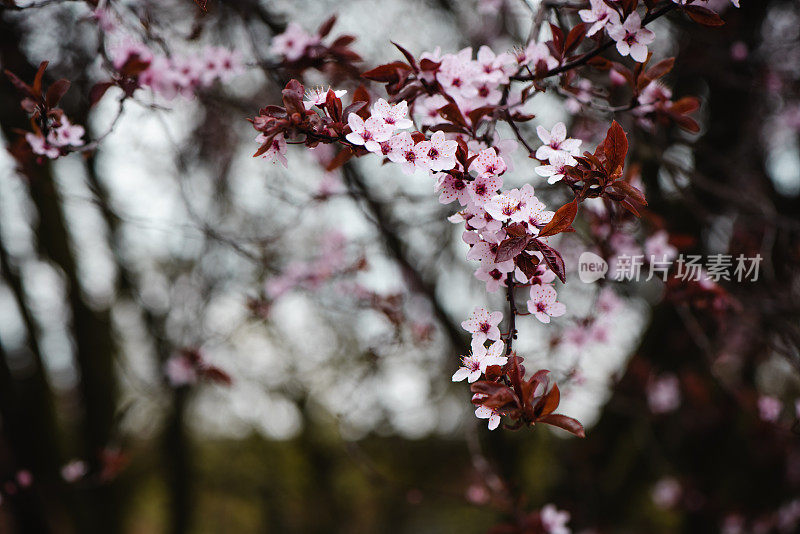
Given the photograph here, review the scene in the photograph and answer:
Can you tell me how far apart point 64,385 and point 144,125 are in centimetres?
521

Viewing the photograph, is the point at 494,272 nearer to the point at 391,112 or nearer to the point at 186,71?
the point at 391,112

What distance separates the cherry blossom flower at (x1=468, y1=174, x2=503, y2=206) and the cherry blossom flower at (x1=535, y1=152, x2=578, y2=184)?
9 cm

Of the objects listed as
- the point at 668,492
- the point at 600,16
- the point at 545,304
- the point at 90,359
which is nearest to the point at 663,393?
the point at 668,492

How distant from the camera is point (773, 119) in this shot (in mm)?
3807

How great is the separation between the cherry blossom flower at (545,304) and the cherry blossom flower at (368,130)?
458 millimetres

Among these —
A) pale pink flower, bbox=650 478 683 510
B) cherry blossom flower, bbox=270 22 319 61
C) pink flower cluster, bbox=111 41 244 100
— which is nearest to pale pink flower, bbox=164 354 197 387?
pink flower cluster, bbox=111 41 244 100

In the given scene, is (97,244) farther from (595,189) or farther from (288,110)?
(595,189)

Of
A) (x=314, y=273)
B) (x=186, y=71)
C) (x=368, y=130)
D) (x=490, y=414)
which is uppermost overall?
(x=368, y=130)

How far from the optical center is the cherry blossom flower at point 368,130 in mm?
1149

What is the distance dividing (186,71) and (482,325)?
1.63 metres

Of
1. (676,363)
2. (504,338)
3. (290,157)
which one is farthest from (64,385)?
(504,338)

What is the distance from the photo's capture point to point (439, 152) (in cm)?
115

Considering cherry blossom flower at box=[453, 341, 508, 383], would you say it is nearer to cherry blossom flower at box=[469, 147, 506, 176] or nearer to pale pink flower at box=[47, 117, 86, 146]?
cherry blossom flower at box=[469, 147, 506, 176]

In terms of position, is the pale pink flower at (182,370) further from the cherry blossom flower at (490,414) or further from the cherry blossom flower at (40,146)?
the cherry blossom flower at (490,414)
